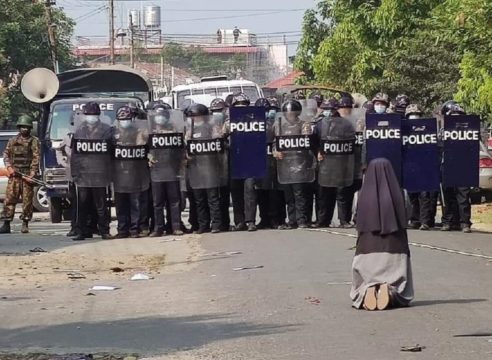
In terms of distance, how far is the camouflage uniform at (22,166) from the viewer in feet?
66.2

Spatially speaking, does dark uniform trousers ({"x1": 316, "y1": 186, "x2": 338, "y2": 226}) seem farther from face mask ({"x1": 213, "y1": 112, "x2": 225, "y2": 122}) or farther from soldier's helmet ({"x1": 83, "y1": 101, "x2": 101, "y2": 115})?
soldier's helmet ({"x1": 83, "y1": 101, "x2": 101, "y2": 115})

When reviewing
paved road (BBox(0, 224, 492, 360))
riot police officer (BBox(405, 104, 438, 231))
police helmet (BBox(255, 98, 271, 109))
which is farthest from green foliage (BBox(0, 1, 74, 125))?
paved road (BBox(0, 224, 492, 360))

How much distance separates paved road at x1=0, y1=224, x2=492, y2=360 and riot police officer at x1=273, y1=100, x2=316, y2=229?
2291 mm

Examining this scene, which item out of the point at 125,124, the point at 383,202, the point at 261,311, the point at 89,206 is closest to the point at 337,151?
the point at 125,124

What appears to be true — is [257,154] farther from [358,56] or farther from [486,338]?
[358,56]

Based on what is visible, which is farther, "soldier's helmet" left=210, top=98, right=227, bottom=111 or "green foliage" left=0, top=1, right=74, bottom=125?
"green foliage" left=0, top=1, right=74, bottom=125

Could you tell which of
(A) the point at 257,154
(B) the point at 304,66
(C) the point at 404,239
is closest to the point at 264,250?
(A) the point at 257,154

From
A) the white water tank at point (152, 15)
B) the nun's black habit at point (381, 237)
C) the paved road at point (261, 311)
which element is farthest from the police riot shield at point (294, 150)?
the white water tank at point (152, 15)

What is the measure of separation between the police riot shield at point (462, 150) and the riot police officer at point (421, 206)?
A: 0.34 metres

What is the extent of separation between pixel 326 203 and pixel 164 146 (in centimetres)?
277

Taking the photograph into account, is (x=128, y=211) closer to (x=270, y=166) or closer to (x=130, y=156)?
(x=130, y=156)

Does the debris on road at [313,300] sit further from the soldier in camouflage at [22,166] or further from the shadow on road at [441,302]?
the soldier in camouflage at [22,166]

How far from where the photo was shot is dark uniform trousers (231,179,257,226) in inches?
739

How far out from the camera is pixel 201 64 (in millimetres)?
118562
